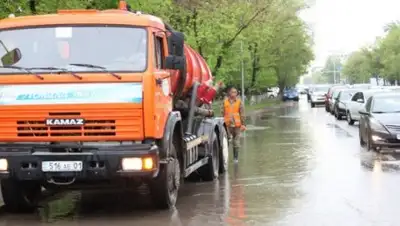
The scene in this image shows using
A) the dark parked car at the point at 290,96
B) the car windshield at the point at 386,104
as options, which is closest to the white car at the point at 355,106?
the car windshield at the point at 386,104

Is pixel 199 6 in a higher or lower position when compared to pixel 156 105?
higher

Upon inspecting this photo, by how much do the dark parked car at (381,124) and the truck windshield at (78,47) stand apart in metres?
9.46

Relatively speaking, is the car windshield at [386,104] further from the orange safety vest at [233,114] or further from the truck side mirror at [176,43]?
the truck side mirror at [176,43]

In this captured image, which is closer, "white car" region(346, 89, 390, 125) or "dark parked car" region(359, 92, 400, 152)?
"dark parked car" region(359, 92, 400, 152)

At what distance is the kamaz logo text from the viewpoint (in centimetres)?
845

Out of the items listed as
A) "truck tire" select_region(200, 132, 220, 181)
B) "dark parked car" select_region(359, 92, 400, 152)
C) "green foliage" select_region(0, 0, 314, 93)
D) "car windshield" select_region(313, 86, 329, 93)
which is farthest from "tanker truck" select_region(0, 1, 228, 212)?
"car windshield" select_region(313, 86, 329, 93)

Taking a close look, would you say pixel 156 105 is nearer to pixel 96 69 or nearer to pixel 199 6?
pixel 96 69

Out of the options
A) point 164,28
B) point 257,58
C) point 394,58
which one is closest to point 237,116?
point 164,28

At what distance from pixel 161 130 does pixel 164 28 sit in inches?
67.8

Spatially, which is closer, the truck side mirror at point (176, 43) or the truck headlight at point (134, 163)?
the truck headlight at point (134, 163)

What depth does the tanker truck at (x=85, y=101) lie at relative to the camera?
845 centimetres

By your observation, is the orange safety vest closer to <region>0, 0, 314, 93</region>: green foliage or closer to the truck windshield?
<region>0, 0, 314, 93</region>: green foliage

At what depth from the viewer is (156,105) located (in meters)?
8.72

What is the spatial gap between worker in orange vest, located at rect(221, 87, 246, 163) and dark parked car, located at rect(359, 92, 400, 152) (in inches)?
137
